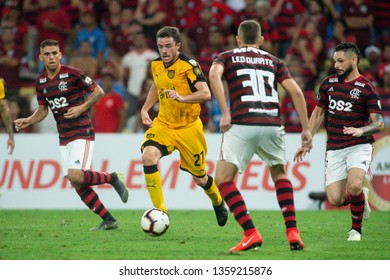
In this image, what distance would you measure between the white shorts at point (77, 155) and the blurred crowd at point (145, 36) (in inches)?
210

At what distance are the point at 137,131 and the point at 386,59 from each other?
16.5 ft

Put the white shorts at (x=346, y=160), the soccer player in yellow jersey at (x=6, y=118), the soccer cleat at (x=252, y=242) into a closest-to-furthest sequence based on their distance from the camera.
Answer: the soccer cleat at (x=252, y=242), the white shorts at (x=346, y=160), the soccer player in yellow jersey at (x=6, y=118)

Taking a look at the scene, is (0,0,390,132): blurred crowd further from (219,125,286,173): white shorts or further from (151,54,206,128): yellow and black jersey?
(219,125,286,173): white shorts

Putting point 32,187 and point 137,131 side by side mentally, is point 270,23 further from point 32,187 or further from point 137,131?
point 32,187

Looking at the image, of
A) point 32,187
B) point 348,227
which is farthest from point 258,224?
point 32,187

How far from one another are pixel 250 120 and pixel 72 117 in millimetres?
3178

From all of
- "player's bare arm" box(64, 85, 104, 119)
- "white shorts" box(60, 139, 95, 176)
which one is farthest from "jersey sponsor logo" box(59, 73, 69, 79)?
"white shorts" box(60, 139, 95, 176)

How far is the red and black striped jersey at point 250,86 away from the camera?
28.1 ft

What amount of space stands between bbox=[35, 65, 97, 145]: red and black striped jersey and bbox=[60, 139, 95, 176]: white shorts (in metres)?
0.07

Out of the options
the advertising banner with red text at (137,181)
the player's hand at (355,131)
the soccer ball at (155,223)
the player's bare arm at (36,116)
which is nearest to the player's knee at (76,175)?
the player's bare arm at (36,116)

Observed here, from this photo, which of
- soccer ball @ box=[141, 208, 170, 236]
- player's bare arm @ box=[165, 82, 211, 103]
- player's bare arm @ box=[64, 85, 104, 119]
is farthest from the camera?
player's bare arm @ box=[64, 85, 104, 119]

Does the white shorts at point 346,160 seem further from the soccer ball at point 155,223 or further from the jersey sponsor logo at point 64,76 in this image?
the jersey sponsor logo at point 64,76

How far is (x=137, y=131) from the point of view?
1653 cm

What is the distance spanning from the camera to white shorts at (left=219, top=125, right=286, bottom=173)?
855cm
